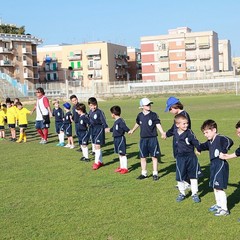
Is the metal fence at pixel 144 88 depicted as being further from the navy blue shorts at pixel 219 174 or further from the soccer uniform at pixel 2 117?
the navy blue shorts at pixel 219 174

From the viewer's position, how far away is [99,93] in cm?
6397

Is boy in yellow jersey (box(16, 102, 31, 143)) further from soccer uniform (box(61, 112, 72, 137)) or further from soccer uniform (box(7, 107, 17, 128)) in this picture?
soccer uniform (box(61, 112, 72, 137))

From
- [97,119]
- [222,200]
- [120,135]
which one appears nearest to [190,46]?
[97,119]

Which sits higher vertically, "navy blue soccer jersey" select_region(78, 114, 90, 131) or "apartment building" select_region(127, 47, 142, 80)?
"apartment building" select_region(127, 47, 142, 80)

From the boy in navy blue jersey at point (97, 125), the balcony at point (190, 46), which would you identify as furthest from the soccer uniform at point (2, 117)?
the balcony at point (190, 46)

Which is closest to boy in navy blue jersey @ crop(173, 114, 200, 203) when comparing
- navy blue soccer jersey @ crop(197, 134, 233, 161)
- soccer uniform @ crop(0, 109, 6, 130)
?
navy blue soccer jersey @ crop(197, 134, 233, 161)

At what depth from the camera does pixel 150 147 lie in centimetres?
877

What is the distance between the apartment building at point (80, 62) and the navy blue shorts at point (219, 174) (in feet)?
271

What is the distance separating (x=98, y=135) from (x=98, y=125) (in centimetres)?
27

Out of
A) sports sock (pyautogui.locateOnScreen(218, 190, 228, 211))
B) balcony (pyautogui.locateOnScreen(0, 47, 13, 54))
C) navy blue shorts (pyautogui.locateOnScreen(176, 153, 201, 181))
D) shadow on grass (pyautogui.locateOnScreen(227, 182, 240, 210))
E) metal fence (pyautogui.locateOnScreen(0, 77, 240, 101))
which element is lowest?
shadow on grass (pyautogui.locateOnScreen(227, 182, 240, 210))

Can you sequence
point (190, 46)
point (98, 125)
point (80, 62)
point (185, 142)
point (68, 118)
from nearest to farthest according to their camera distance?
point (185, 142) → point (98, 125) → point (68, 118) → point (190, 46) → point (80, 62)

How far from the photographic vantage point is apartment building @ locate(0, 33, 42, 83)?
74.6 meters

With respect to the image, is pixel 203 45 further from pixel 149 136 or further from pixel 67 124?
pixel 149 136

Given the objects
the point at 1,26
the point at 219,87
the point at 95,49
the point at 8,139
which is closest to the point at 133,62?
the point at 95,49
